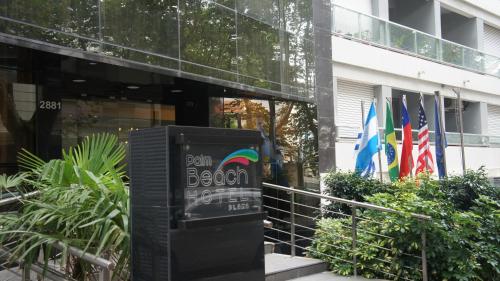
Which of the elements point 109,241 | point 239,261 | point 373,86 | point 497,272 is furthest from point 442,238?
point 373,86

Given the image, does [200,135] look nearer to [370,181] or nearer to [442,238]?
[442,238]

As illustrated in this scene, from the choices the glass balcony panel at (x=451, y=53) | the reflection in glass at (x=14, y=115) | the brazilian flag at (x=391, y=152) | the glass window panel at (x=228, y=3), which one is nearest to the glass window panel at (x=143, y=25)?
the glass window panel at (x=228, y=3)

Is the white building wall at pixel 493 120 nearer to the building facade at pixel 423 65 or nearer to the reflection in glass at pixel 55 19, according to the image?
the building facade at pixel 423 65

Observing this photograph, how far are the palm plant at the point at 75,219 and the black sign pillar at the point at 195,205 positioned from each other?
356mm

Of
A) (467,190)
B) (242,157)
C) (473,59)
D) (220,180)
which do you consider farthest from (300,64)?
(473,59)

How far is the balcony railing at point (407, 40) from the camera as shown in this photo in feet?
53.4

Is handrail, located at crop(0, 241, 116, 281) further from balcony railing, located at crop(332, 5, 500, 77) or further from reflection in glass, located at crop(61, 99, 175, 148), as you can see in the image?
balcony railing, located at crop(332, 5, 500, 77)

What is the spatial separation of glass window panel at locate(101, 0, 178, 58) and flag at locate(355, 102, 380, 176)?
19.5 feet

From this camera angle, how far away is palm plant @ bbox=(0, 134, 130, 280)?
445 centimetres

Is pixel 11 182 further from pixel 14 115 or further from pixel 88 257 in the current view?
pixel 14 115

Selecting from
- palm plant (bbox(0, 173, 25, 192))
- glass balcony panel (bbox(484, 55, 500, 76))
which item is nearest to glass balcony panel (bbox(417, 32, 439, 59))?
glass balcony panel (bbox(484, 55, 500, 76))

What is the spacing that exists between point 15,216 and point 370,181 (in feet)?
28.5

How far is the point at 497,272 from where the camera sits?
8633 mm

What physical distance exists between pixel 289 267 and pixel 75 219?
4366 millimetres
